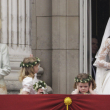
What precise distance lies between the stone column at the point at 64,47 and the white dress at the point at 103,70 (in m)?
3.16

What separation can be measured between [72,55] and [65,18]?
90 centimetres

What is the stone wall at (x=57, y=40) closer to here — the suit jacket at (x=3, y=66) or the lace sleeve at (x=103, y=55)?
the lace sleeve at (x=103, y=55)

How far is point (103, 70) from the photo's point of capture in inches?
349

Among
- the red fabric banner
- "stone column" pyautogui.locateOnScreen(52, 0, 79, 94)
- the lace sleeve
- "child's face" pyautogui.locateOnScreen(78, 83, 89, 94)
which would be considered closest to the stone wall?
"stone column" pyautogui.locateOnScreen(52, 0, 79, 94)

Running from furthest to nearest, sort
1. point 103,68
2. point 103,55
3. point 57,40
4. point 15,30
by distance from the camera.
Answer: point 57,40, point 15,30, point 103,68, point 103,55

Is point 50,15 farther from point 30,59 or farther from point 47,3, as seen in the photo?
point 30,59

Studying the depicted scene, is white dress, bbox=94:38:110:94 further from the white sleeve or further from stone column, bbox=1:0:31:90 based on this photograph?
stone column, bbox=1:0:31:90

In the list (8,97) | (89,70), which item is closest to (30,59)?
(8,97)

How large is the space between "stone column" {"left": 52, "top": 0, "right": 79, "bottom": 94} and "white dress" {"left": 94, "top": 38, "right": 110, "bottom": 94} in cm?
316

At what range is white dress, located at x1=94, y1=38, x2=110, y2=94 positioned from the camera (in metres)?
8.64

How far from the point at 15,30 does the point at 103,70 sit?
7.79 ft

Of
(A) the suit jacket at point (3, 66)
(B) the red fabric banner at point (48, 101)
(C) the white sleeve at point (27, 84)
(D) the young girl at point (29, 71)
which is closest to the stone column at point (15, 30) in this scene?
(A) the suit jacket at point (3, 66)

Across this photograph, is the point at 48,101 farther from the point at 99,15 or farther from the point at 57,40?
the point at 99,15

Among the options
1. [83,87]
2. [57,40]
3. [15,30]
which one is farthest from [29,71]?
[57,40]
